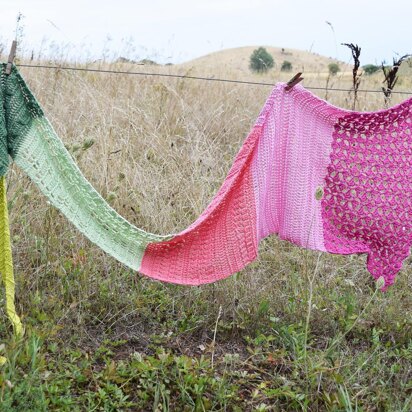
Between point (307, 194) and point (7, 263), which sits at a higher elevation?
point (307, 194)

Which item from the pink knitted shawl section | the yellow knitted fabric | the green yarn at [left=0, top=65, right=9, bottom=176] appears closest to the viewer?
the green yarn at [left=0, top=65, right=9, bottom=176]

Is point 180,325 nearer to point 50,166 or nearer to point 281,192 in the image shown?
point 281,192

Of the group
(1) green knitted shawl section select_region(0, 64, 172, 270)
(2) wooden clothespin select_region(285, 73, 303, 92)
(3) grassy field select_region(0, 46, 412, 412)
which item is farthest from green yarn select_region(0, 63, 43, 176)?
(2) wooden clothespin select_region(285, 73, 303, 92)

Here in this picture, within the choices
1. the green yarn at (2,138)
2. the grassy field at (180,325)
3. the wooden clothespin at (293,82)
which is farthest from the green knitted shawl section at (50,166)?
the wooden clothespin at (293,82)

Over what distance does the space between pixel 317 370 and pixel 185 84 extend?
3.57m

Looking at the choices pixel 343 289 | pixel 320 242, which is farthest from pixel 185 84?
pixel 320 242

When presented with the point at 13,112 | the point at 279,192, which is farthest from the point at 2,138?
the point at 279,192

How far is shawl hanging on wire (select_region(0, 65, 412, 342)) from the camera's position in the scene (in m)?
1.79

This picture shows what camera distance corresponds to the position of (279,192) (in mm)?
2027

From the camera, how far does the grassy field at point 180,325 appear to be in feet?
5.74

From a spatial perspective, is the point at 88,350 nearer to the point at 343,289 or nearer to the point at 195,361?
the point at 195,361

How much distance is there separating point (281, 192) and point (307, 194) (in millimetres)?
92

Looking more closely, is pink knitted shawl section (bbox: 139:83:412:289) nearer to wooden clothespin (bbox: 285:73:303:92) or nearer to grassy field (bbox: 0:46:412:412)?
wooden clothespin (bbox: 285:73:303:92)

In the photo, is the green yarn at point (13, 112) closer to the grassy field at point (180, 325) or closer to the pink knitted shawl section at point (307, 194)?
the grassy field at point (180, 325)
